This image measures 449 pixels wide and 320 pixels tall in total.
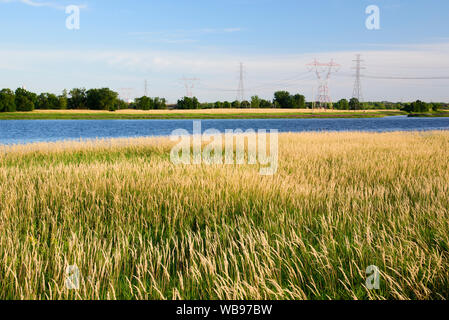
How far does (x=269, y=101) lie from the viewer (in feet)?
445

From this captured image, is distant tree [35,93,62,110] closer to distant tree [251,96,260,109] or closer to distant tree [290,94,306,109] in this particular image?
distant tree [251,96,260,109]

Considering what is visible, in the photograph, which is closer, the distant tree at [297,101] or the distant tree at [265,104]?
the distant tree at [265,104]

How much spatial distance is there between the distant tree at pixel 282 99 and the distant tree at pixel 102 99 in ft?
205

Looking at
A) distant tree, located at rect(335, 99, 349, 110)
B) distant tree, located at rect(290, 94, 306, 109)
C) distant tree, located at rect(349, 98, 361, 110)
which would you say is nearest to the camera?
distant tree, located at rect(349, 98, 361, 110)

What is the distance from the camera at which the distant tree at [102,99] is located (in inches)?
3957

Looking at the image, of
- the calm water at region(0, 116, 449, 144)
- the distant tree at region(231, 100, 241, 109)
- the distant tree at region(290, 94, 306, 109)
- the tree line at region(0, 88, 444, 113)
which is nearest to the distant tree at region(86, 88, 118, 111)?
the tree line at region(0, 88, 444, 113)

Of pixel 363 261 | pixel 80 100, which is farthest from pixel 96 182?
pixel 80 100

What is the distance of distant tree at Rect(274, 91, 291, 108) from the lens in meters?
136

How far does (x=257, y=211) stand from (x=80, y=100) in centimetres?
11320

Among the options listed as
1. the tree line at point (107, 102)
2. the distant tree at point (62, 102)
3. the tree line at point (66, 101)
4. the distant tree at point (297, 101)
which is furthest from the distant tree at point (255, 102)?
the distant tree at point (62, 102)

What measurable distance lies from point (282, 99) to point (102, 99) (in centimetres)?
6884

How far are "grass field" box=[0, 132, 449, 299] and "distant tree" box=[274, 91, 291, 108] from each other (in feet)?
420

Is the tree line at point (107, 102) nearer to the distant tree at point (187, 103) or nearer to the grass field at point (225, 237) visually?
the distant tree at point (187, 103)

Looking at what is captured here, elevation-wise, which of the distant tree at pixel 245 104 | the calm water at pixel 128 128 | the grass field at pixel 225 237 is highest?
the distant tree at pixel 245 104
